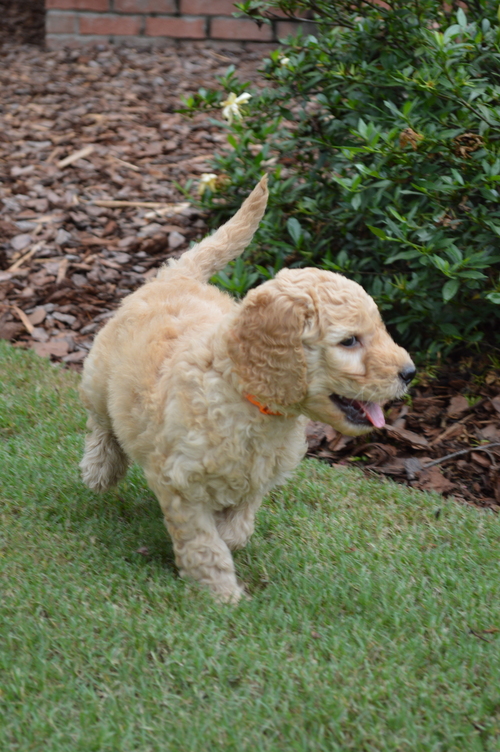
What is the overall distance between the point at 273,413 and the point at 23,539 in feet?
4.62

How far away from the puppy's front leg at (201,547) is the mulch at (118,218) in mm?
1532

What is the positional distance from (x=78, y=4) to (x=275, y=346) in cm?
928

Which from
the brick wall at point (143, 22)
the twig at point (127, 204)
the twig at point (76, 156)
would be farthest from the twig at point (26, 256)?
the brick wall at point (143, 22)

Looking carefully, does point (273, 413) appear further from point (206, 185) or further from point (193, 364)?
point (206, 185)

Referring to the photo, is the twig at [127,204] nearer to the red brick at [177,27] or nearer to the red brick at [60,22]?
the red brick at [177,27]

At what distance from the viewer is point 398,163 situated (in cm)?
482

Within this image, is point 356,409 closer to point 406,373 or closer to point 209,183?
point 406,373

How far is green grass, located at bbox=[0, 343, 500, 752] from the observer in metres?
2.58

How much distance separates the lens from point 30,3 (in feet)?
42.7

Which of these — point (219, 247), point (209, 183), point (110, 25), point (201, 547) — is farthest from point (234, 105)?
point (110, 25)

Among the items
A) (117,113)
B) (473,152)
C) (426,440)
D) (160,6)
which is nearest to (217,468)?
(426,440)

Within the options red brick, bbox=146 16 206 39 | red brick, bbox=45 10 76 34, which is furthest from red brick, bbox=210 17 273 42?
red brick, bbox=45 10 76 34

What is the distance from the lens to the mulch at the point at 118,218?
15.4 feet

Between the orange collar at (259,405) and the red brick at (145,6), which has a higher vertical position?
the red brick at (145,6)
